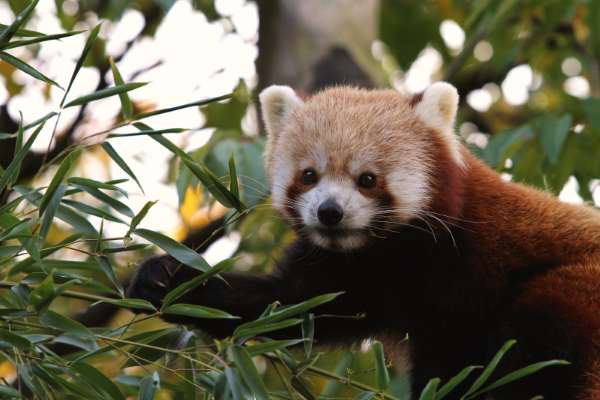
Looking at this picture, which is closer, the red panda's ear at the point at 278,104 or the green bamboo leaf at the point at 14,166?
Answer: the green bamboo leaf at the point at 14,166

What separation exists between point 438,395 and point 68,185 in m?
1.35

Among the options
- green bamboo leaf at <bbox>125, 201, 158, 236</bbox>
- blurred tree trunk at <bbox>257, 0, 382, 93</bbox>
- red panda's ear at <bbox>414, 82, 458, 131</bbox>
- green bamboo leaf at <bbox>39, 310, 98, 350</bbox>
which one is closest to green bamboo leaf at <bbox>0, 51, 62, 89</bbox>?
green bamboo leaf at <bbox>125, 201, 158, 236</bbox>

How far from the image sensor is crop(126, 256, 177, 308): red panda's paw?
3.87m

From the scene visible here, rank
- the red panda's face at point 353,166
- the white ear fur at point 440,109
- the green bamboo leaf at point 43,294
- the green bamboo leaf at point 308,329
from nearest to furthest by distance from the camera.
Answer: the green bamboo leaf at point 43,294
the green bamboo leaf at point 308,329
the red panda's face at point 353,166
the white ear fur at point 440,109

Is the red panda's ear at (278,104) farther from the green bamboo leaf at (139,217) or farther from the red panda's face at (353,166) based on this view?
the green bamboo leaf at (139,217)

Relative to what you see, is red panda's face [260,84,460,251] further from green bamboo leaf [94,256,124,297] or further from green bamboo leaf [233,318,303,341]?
green bamboo leaf [94,256,124,297]

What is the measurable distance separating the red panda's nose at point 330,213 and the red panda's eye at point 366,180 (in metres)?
0.24

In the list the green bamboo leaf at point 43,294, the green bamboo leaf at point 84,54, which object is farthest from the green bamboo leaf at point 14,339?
the green bamboo leaf at point 84,54

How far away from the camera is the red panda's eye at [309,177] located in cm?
394

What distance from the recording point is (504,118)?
7.70 meters

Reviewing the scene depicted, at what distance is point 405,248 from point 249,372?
140 cm

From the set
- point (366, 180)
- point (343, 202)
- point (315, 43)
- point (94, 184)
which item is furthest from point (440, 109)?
point (94, 184)

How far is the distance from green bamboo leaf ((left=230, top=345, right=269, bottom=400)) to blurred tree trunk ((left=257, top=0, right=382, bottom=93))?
303 centimetres

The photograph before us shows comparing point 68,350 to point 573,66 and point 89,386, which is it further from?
point 573,66
